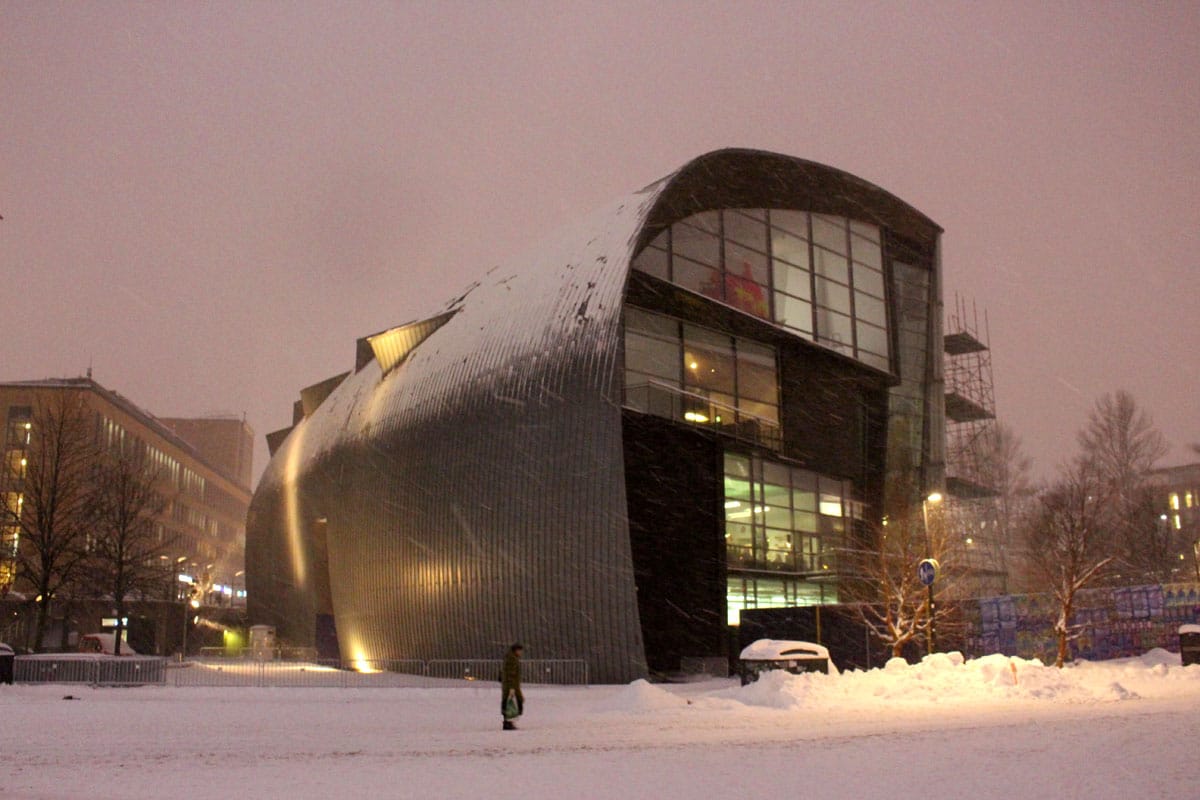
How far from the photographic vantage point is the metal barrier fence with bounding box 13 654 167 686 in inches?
1000

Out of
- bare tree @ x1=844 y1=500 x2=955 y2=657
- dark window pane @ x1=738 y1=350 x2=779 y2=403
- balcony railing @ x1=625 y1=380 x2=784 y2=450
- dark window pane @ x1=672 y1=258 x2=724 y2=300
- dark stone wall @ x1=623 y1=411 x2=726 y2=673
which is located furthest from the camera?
dark window pane @ x1=738 y1=350 x2=779 y2=403

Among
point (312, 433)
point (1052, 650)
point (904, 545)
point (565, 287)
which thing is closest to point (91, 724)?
point (565, 287)

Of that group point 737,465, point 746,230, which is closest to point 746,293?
point 746,230

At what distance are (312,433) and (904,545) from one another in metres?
26.9

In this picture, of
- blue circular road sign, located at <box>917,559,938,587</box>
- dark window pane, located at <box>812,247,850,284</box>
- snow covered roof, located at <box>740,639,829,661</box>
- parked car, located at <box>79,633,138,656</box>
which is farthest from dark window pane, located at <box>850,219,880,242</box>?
parked car, located at <box>79,633,138,656</box>

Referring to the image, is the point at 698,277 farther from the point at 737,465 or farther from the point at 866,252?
the point at 866,252

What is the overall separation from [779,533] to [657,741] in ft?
66.8

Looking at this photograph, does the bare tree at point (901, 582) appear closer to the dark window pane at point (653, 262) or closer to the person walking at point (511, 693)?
the dark window pane at point (653, 262)

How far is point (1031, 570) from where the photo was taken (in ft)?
159

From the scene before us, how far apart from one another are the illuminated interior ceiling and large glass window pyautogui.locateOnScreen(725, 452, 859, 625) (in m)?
11.7

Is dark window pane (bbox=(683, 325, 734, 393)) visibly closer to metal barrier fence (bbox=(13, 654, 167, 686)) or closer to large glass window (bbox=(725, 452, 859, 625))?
large glass window (bbox=(725, 452, 859, 625))

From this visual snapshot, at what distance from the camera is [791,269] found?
3606cm

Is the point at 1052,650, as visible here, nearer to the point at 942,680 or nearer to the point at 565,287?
the point at 942,680

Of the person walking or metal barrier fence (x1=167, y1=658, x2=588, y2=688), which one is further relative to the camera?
metal barrier fence (x1=167, y1=658, x2=588, y2=688)
